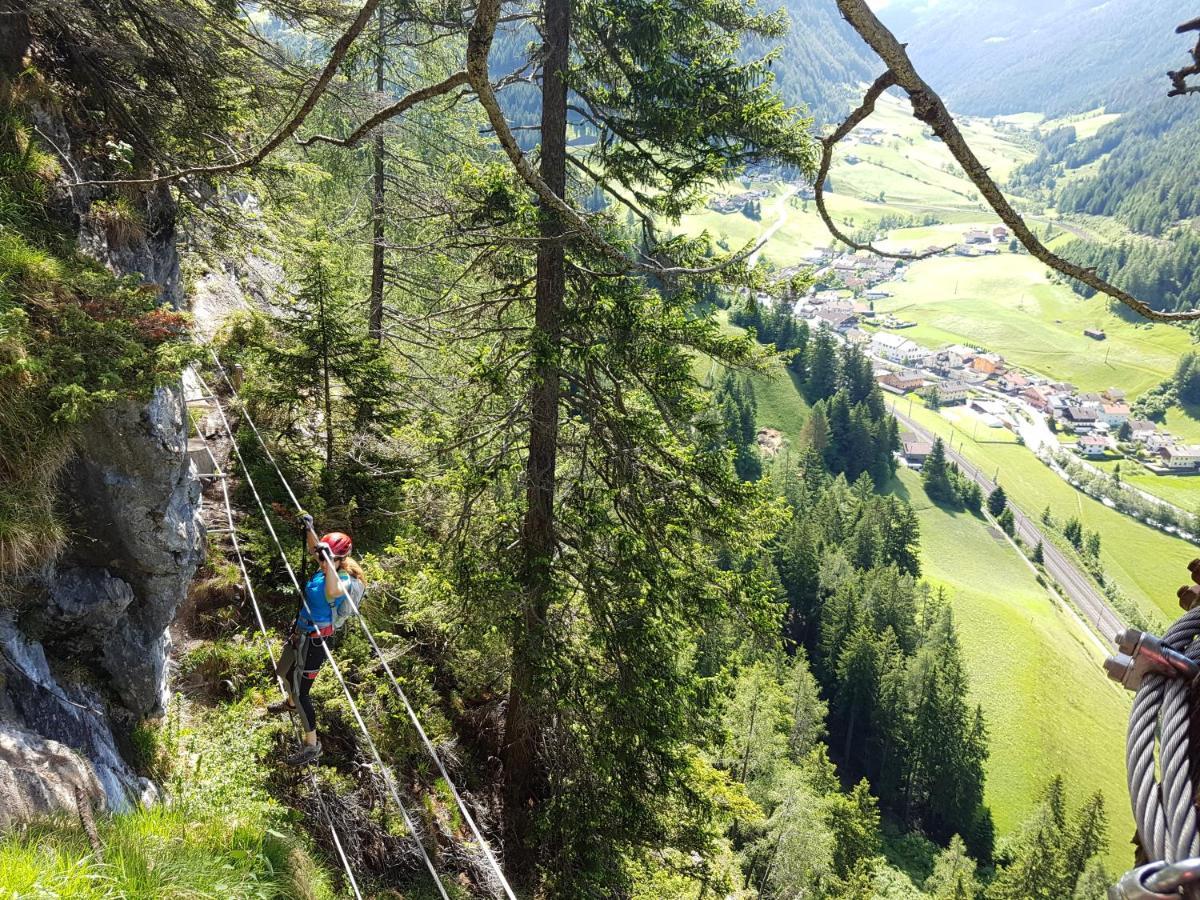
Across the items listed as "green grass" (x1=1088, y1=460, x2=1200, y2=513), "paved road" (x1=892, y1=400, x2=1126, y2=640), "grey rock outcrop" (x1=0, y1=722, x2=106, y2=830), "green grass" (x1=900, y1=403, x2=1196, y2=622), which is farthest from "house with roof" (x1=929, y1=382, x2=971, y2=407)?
"grey rock outcrop" (x1=0, y1=722, x2=106, y2=830)

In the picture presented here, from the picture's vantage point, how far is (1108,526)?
381 feet

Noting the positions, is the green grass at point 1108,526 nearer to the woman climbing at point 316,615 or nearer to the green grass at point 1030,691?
the green grass at point 1030,691

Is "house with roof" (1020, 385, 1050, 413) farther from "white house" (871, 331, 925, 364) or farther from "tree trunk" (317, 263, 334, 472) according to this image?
"tree trunk" (317, 263, 334, 472)

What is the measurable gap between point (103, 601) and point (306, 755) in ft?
8.59

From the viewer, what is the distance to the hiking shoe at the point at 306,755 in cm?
712

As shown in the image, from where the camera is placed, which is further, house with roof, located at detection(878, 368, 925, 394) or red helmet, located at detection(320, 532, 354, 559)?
house with roof, located at detection(878, 368, 925, 394)

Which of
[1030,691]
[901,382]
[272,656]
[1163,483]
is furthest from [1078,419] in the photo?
[272,656]

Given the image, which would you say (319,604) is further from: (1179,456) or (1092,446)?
(1179,456)

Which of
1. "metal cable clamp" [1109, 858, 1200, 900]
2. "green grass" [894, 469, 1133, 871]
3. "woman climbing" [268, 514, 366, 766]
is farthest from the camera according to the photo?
"green grass" [894, 469, 1133, 871]

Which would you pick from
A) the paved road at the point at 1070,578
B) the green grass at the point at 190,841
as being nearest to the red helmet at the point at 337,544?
the green grass at the point at 190,841

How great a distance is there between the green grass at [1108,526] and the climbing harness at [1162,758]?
11557 centimetres

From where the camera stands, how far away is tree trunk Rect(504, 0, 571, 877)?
306 inches

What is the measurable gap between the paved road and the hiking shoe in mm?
87190

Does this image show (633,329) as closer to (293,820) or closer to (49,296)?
(49,296)
